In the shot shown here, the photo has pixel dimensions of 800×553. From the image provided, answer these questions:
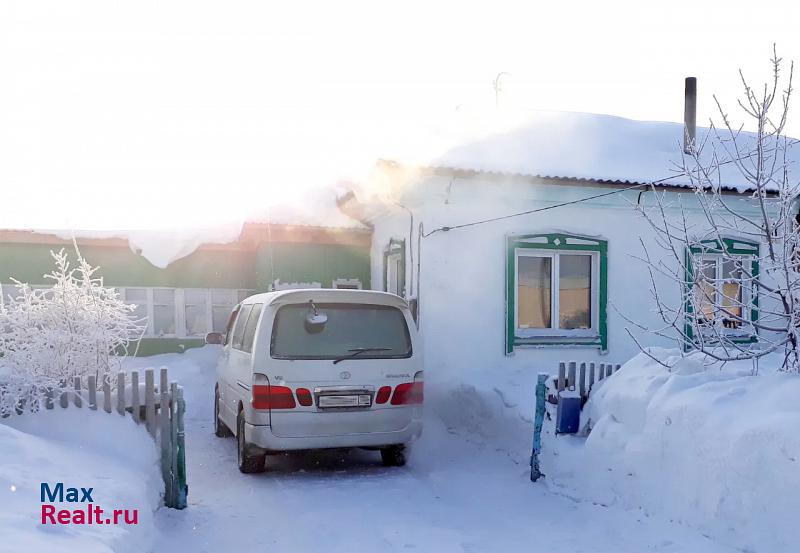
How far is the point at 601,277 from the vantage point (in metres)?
11.0

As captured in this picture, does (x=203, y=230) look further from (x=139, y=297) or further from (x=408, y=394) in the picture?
(x=408, y=394)

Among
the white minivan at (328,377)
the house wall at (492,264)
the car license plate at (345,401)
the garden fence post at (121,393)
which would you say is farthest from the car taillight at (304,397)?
the house wall at (492,264)

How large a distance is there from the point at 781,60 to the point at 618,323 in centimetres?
589

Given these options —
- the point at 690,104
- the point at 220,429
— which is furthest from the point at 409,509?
the point at 690,104

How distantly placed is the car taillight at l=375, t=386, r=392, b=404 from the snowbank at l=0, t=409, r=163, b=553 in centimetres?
221

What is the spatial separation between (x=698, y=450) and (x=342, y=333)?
3.51 meters

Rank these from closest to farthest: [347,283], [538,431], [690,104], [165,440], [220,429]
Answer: [165,440]
[538,431]
[220,429]
[690,104]
[347,283]

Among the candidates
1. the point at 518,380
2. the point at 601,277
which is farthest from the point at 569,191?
the point at 518,380

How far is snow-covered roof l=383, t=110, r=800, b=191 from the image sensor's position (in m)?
10.4

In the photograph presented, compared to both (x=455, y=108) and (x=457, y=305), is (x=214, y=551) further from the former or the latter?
(x=455, y=108)

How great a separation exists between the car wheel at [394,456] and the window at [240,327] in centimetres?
215

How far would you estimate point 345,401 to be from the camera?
6668 mm

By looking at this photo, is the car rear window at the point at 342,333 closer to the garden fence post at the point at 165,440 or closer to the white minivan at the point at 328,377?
the white minivan at the point at 328,377

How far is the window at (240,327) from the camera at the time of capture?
26.2 feet
